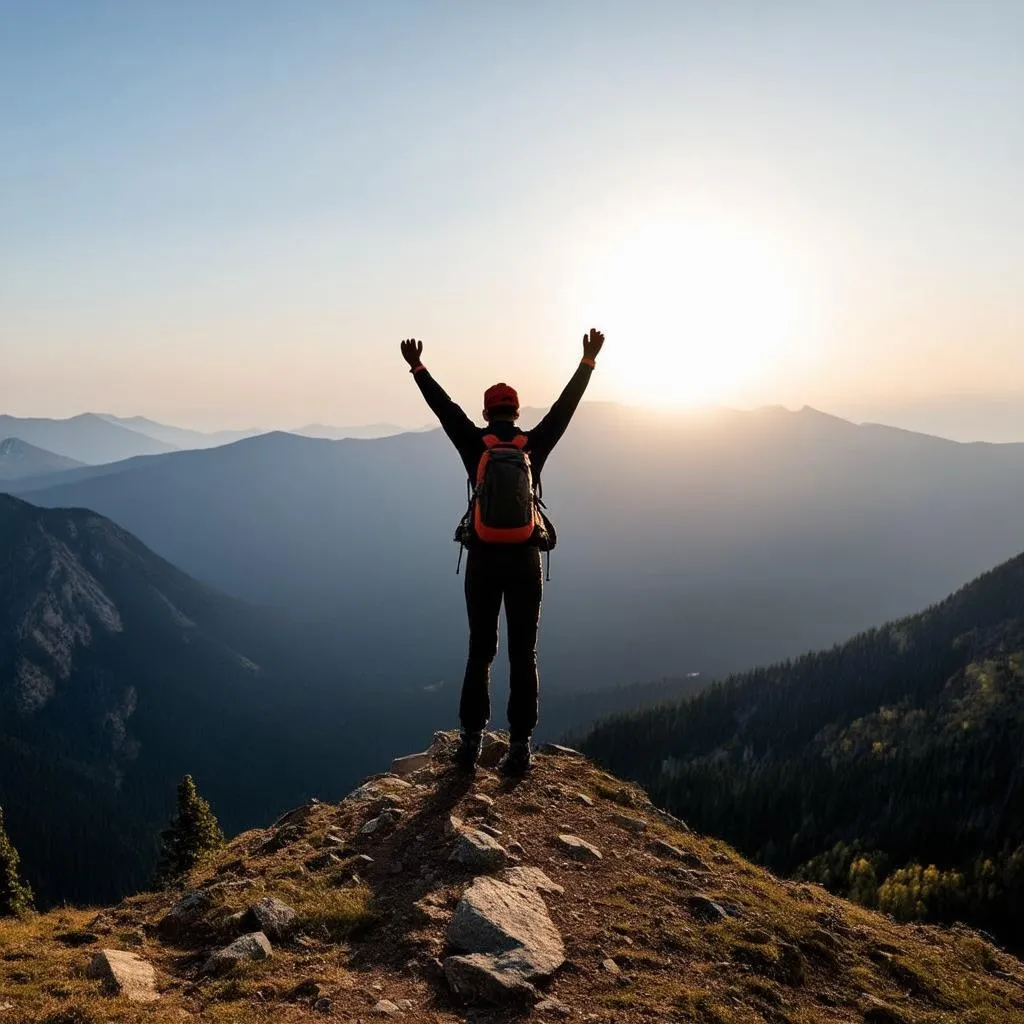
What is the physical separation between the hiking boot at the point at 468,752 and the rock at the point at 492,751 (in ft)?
6.98

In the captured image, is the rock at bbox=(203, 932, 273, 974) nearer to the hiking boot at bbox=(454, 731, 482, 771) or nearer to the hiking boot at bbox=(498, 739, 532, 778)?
the hiking boot at bbox=(454, 731, 482, 771)

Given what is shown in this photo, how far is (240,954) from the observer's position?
294 inches

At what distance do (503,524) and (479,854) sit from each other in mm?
4848

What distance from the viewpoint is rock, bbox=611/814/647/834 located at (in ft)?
40.7

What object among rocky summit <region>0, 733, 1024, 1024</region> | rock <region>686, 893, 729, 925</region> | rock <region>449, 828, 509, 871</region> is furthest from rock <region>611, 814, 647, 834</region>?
rock <region>449, 828, 509, 871</region>

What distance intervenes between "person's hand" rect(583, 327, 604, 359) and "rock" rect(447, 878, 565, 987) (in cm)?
863

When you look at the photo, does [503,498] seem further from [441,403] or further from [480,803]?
[480,803]

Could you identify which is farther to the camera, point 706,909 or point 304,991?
point 706,909

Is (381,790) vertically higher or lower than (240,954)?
lower

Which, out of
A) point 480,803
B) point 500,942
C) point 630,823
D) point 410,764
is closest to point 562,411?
point 480,803

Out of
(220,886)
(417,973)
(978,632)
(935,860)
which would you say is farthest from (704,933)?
(978,632)

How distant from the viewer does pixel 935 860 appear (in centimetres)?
8638

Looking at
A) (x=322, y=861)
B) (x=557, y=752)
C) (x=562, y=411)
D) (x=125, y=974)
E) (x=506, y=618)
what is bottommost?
(x=557, y=752)

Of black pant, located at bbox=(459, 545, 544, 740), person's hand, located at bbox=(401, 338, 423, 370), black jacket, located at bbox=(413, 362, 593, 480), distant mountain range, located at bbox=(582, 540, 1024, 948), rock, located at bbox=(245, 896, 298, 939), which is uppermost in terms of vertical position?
person's hand, located at bbox=(401, 338, 423, 370)
